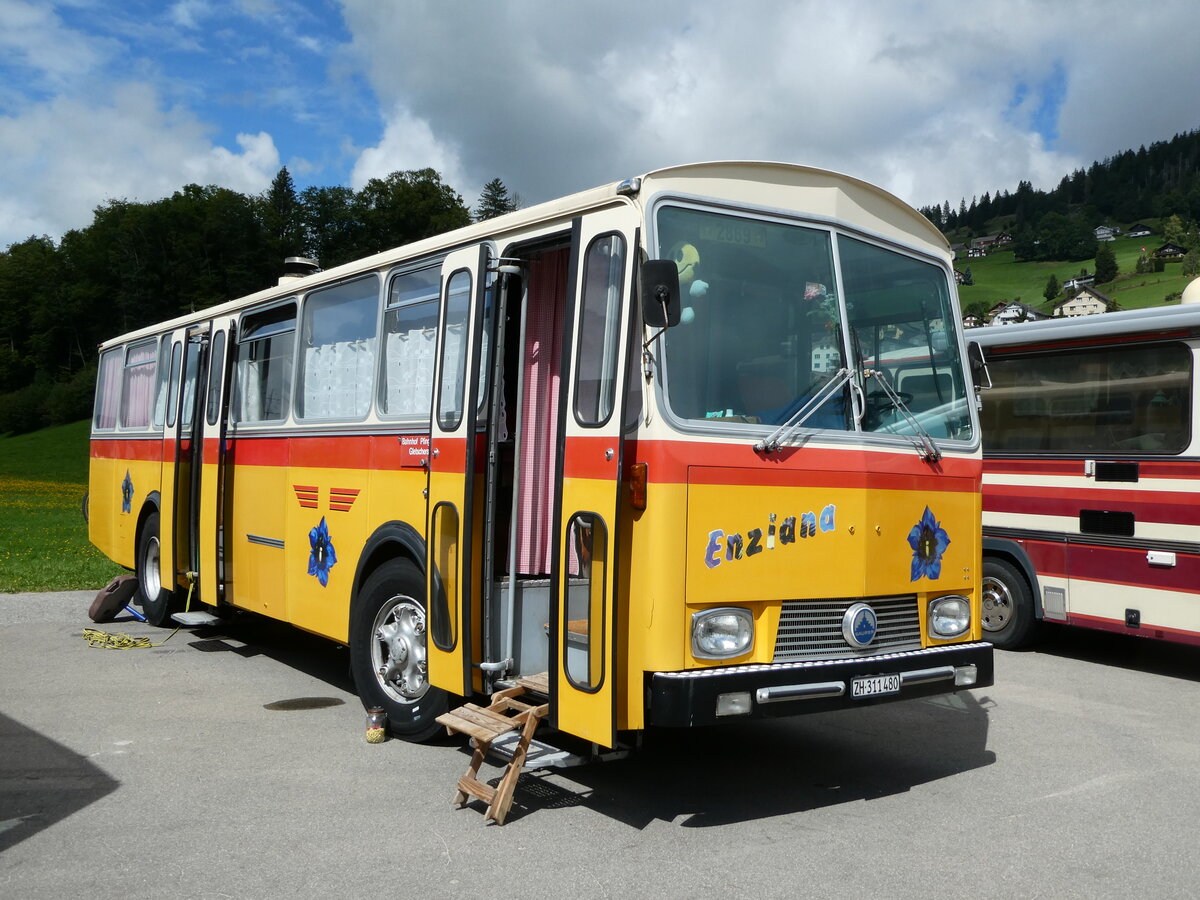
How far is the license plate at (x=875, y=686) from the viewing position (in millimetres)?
5379

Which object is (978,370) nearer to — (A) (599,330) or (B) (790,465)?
(B) (790,465)

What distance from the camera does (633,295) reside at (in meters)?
5.20

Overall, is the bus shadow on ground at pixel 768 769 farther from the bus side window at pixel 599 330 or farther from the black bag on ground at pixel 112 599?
the black bag on ground at pixel 112 599

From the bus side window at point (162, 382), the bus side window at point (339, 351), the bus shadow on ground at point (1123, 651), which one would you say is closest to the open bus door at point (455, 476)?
the bus side window at point (339, 351)

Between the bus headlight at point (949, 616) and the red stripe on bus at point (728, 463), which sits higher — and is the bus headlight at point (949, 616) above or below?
below

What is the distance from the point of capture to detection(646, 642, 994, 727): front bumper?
4914 mm

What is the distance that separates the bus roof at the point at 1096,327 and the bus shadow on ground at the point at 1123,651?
2.67m

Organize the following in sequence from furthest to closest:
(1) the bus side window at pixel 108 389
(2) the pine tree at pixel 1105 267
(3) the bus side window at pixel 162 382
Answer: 1. (2) the pine tree at pixel 1105 267
2. (1) the bus side window at pixel 108 389
3. (3) the bus side window at pixel 162 382

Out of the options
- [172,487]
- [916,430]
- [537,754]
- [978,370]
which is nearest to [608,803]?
[537,754]

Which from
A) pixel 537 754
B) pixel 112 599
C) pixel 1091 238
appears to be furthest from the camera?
pixel 1091 238

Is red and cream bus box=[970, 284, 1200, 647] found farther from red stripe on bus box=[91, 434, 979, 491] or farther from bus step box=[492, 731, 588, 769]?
bus step box=[492, 731, 588, 769]

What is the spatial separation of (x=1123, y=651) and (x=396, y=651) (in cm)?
766

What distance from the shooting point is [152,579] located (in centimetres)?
1147

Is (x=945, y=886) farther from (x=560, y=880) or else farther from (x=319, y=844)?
(x=319, y=844)
